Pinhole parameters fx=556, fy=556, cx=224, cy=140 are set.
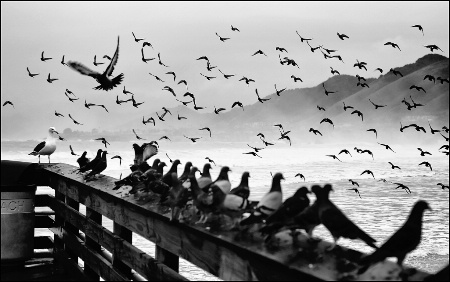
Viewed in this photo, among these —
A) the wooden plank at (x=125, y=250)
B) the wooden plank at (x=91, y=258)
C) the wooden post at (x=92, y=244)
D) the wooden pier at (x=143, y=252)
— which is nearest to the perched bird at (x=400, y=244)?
the wooden pier at (x=143, y=252)

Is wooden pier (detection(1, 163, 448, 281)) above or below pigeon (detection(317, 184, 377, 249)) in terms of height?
below

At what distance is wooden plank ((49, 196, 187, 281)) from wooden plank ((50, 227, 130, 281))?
0.14 metres

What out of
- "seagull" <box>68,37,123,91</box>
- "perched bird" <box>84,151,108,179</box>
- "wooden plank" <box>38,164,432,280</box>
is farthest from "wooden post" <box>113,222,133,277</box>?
"seagull" <box>68,37,123,91</box>

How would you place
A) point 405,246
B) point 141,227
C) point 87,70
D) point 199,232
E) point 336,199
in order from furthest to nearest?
1. point 336,199
2. point 87,70
3. point 141,227
4. point 199,232
5. point 405,246

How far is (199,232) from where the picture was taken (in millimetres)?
3002

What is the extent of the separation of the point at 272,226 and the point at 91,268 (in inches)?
124

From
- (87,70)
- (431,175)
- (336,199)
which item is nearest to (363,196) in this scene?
(336,199)

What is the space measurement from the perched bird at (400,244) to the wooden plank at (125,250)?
1399 mm

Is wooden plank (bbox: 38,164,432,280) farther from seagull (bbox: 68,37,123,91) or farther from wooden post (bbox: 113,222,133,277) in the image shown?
seagull (bbox: 68,37,123,91)

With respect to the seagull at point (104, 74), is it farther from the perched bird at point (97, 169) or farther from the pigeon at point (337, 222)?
the pigeon at point (337, 222)

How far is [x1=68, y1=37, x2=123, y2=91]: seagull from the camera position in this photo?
7.90 metres

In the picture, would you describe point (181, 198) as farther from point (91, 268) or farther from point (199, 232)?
point (91, 268)

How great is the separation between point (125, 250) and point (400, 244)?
2503 millimetres

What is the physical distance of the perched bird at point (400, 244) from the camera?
216cm
